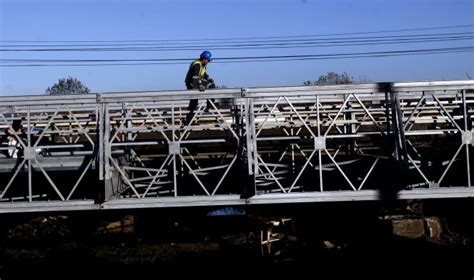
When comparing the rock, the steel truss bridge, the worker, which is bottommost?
the rock

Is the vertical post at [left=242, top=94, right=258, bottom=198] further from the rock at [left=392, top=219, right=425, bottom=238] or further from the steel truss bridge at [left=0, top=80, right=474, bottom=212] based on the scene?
the rock at [left=392, top=219, right=425, bottom=238]

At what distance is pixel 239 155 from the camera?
12188mm

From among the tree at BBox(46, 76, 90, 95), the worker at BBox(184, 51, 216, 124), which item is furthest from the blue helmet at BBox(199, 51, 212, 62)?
the tree at BBox(46, 76, 90, 95)

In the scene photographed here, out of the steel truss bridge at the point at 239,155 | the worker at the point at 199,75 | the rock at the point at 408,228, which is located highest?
the worker at the point at 199,75

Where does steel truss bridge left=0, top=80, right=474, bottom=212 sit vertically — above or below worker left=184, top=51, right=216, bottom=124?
below

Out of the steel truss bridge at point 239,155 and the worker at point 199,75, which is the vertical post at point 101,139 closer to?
the steel truss bridge at point 239,155

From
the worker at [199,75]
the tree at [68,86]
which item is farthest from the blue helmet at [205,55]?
the tree at [68,86]

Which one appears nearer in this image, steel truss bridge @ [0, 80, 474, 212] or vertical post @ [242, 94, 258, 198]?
vertical post @ [242, 94, 258, 198]

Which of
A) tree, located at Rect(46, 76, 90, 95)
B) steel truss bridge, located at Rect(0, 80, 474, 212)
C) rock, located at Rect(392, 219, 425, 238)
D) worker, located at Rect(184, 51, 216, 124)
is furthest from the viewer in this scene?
tree, located at Rect(46, 76, 90, 95)

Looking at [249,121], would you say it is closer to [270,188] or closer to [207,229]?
[270,188]

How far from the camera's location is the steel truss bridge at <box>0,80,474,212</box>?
11.9 metres

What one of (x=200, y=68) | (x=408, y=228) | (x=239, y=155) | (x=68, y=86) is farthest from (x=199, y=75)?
(x=68, y=86)

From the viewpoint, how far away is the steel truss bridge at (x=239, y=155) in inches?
468

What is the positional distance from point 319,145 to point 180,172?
104 inches
